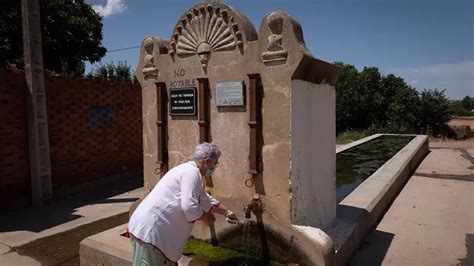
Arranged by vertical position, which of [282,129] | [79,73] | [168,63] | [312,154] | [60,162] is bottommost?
[60,162]

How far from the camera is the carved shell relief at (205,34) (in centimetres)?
387

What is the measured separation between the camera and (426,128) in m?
21.3

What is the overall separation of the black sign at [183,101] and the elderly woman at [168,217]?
4.90ft

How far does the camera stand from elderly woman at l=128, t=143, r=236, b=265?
8.84ft

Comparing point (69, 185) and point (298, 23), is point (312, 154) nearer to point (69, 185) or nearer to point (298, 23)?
point (298, 23)

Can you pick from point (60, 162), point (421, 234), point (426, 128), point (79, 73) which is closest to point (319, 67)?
point (421, 234)

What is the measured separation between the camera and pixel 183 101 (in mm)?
4305

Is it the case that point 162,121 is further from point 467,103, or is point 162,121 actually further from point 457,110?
point 467,103

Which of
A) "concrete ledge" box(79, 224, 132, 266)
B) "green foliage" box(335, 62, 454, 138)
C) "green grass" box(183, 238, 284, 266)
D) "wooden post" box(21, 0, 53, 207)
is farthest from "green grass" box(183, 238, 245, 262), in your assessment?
"green foliage" box(335, 62, 454, 138)

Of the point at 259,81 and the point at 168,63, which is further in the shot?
the point at 168,63

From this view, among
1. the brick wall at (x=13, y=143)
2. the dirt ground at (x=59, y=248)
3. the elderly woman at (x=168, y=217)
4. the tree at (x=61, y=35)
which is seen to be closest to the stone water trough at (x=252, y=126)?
the dirt ground at (x=59, y=248)

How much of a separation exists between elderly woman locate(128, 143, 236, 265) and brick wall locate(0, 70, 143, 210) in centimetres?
552

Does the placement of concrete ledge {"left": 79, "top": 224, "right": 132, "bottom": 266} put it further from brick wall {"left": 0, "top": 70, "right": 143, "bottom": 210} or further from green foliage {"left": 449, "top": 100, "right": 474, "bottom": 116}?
green foliage {"left": 449, "top": 100, "right": 474, "bottom": 116}

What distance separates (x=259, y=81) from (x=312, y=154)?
101cm
